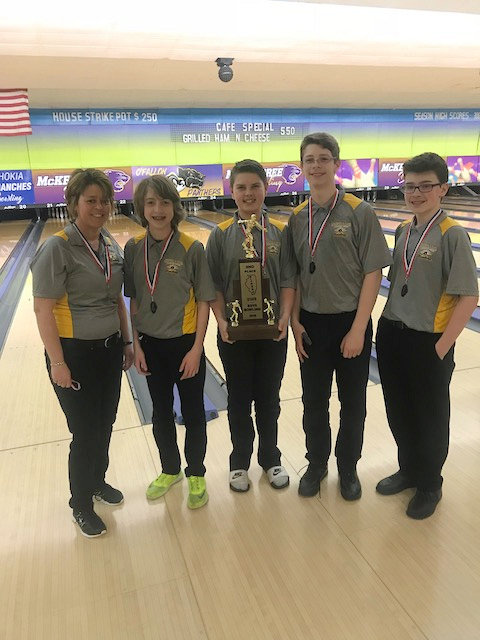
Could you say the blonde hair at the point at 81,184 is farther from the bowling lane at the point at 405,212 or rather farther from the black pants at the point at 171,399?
the bowling lane at the point at 405,212

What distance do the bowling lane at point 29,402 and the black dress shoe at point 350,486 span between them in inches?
43.2

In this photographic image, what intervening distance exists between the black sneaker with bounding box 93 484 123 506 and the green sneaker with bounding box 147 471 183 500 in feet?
0.39

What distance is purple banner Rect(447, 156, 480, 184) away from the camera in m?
11.8

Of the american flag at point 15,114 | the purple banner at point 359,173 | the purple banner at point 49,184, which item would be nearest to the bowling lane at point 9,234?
the purple banner at point 49,184

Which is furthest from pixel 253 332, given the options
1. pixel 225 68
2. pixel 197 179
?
pixel 197 179

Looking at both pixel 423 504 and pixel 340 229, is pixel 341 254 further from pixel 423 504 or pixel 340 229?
pixel 423 504

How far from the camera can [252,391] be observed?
1.88 meters

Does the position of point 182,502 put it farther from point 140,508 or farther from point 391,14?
point 391,14

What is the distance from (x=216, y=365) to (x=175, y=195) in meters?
1.69

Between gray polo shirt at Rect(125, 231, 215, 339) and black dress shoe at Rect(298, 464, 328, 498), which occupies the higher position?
gray polo shirt at Rect(125, 231, 215, 339)

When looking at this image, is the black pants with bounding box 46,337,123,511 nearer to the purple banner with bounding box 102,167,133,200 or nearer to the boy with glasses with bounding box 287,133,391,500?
the boy with glasses with bounding box 287,133,391,500

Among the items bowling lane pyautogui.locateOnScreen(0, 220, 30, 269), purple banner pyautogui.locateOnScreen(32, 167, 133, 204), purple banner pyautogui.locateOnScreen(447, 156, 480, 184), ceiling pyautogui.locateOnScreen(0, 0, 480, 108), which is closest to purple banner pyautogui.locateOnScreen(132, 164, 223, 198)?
purple banner pyautogui.locateOnScreen(32, 167, 133, 204)

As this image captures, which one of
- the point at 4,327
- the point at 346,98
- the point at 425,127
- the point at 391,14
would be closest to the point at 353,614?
the point at 4,327

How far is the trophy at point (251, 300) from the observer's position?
164cm
